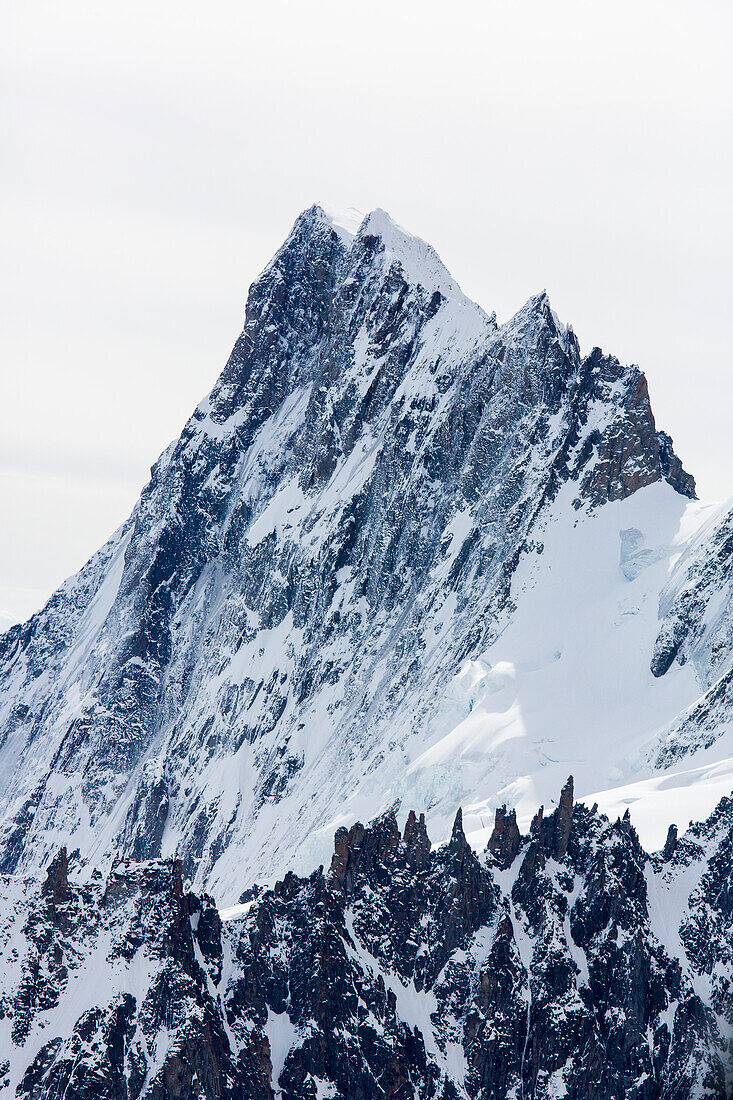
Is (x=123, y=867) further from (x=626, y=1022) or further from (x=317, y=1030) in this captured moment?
(x=626, y=1022)

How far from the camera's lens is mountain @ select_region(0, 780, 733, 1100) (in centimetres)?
13988

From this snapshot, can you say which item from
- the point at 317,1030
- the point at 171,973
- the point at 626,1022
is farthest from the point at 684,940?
the point at 171,973

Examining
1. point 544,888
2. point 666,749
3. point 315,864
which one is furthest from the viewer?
point 315,864

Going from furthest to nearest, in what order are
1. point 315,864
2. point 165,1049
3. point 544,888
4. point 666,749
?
point 315,864 < point 666,749 < point 544,888 < point 165,1049

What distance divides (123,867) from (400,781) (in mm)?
47713

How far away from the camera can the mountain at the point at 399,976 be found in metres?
140

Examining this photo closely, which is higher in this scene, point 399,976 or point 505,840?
point 505,840

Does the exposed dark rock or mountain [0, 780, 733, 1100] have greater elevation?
the exposed dark rock

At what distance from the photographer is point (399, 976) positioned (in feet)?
487

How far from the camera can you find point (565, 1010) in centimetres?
14475

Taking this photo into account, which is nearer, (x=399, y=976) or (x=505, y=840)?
(x=399, y=976)

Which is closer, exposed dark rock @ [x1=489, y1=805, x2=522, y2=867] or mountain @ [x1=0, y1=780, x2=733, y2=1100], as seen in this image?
mountain @ [x1=0, y1=780, x2=733, y2=1100]

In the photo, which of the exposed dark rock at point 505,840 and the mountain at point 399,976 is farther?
the exposed dark rock at point 505,840

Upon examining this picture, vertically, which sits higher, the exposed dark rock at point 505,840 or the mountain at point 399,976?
the exposed dark rock at point 505,840
